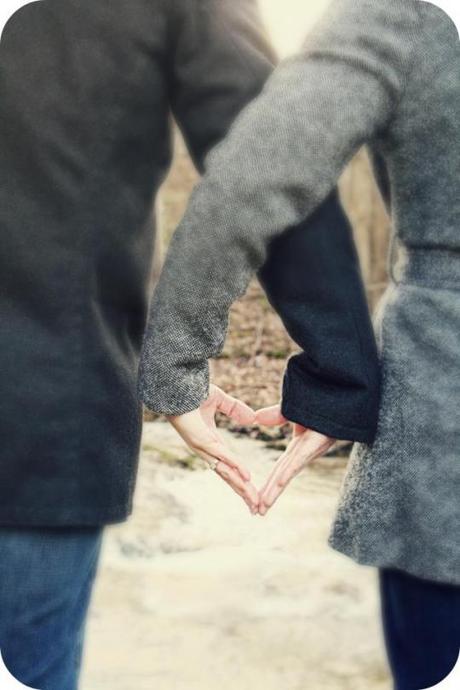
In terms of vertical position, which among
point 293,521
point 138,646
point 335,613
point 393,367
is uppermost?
point 393,367

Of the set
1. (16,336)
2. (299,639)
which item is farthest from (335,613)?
(16,336)

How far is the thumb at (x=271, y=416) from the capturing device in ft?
3.31

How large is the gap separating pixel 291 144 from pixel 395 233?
0.58ft

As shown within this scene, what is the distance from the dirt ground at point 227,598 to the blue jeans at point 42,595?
3.00 ft

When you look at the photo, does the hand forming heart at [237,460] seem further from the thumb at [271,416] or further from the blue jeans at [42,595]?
the blue jeans at [42,595]

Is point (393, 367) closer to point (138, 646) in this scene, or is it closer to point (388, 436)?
point (388, 436)

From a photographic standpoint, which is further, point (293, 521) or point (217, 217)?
point (293, 521)

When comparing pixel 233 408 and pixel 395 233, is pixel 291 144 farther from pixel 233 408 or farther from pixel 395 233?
pixel 233 408

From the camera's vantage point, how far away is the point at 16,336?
0.94 metres

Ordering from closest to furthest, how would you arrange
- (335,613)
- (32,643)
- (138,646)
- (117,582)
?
1. (32,643)
2. (138,646)
3. (335,613)
4. (117,582)

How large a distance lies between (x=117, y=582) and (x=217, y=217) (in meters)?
1.75

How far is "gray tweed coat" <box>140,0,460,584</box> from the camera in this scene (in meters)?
0.85

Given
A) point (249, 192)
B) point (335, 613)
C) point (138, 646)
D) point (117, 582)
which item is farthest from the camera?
point (117, 582)

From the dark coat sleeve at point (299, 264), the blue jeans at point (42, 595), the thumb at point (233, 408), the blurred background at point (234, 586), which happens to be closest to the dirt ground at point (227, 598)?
the blurred background at point (234, 586)
